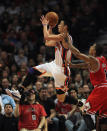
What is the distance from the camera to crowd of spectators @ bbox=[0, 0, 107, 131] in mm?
10488

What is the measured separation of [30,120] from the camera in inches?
317

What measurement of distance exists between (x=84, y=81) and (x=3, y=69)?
8.44 feet

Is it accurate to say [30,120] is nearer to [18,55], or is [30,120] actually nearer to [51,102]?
[51,102]

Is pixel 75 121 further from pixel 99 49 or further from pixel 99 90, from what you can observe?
pixel 99 49

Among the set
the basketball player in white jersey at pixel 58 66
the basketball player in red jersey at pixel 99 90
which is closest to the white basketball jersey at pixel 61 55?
the basketball player in white jersey at pixel 58 66

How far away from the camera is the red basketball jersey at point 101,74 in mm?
5949

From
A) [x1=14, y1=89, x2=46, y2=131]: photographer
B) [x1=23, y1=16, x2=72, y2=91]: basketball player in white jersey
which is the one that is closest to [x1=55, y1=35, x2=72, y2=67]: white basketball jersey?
[x1=23, y1=16, x2=72, y2=91]: basketball player in white jersey

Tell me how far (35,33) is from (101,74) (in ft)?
24.2

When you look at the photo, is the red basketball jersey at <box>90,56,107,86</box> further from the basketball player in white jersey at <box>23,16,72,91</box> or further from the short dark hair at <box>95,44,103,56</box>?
the basketball player in white jersey at <box>23,16,72,91</box>

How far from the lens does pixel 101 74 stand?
6000 mm

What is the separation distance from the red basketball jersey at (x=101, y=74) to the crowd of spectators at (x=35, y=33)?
2895 millimetres

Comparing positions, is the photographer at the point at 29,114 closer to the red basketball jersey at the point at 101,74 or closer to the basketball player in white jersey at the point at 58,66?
the basketball player in white jersey at the point at 58,66

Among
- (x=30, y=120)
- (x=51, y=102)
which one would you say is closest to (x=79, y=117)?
(x=51, y=102)

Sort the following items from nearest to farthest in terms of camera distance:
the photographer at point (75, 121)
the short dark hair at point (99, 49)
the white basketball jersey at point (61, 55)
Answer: the short dark hair at point (99, 49) < the white basketball jersey at point (61, 55) < the photographer at point (75, 121)
